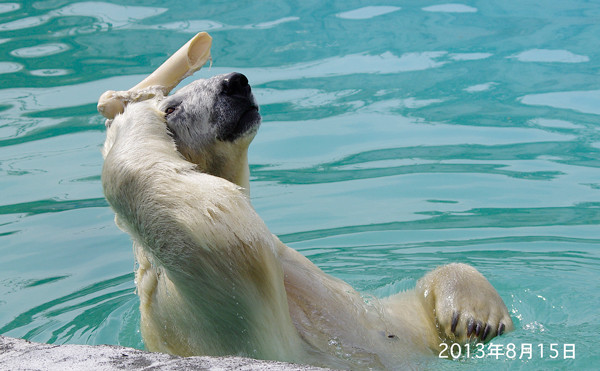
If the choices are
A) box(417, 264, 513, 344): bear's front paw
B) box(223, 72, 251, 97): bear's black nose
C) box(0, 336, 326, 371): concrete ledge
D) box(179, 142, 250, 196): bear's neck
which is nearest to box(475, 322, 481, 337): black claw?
box(417, 264, 513, 344): bear's front paw

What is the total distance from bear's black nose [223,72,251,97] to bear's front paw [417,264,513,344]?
1318 mm

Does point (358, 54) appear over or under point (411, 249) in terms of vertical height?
over

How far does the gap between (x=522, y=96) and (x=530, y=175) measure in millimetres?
1574

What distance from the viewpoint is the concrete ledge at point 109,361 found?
1.72m

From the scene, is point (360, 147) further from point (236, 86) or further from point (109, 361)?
point (109, 361)

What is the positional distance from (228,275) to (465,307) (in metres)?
1.39

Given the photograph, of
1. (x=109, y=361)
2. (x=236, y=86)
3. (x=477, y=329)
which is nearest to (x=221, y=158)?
(x=236, y=86)

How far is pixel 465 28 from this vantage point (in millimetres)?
8094

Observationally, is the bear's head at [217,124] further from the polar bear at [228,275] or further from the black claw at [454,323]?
the black claw at [454,323]

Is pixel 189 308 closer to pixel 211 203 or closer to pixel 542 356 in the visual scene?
pixel 211 203

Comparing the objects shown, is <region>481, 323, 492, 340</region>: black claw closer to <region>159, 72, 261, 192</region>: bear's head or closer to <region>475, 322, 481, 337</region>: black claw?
<region>475, 322, 481, 337</region>: black claw

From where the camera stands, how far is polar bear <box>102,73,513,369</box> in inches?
92.8

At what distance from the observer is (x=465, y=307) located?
338 centimetres

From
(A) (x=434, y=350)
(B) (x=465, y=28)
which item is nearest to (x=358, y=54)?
(B) (x=465, y=28)
